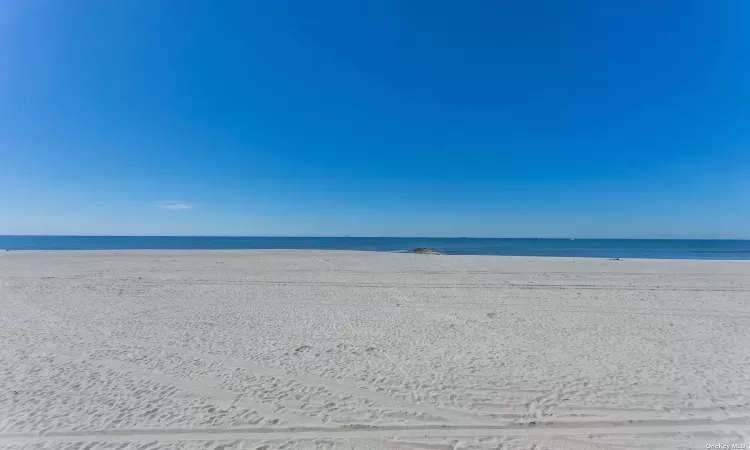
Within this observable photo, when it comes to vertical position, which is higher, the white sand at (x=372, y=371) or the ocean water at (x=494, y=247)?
the ocean water at (x=494, y=247)

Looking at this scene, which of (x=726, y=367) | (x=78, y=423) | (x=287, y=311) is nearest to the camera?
(x=78, y=423)

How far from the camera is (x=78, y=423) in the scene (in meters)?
5.09

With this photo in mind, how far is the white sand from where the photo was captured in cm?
494

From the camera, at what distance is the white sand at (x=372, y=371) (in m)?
4.94

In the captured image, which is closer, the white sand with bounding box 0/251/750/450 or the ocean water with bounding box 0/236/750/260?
the white sand with bounding box 0/251/750/450

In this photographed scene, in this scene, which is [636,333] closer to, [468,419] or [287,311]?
[468,419]

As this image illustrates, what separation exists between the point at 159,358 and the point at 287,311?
497 centimetres

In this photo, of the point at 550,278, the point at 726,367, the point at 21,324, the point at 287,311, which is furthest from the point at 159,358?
the point at 550,278

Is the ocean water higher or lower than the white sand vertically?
higher

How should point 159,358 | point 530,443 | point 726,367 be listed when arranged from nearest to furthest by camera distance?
point 530,443 < point 726,367 < point 159,358

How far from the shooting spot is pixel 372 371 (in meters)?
7.02

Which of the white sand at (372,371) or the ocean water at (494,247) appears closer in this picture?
the white sand at (372,371)

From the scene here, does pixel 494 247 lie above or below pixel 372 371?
above

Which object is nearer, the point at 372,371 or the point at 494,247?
the point at 372,371
